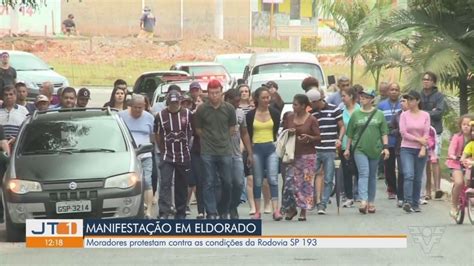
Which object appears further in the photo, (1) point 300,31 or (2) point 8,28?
(2) point 8,28

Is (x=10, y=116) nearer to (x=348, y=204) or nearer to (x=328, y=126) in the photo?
(x=328, y=126)

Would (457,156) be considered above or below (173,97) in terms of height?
below

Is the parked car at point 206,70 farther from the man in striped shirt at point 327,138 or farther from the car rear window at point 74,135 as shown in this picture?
the car rear window at point 74,135

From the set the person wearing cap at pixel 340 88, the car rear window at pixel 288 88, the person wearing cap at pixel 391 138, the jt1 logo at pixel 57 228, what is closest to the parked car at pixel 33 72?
the car rear window at pixel 288 88

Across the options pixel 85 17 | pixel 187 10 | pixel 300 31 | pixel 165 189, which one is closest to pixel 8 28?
pixel 85 17

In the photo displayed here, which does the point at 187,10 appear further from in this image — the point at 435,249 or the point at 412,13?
the point at 435,249

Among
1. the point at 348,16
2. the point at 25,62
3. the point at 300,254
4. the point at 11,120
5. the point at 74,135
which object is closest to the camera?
the point at 300,254

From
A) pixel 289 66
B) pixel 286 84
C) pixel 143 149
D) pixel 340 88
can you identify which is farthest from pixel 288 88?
pixel 143 149

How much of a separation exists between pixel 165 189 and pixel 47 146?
1740 millimetres

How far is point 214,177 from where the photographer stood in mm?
14094

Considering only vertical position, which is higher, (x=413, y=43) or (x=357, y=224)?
(x=413, y=43)

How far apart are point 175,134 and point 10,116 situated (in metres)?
2.53

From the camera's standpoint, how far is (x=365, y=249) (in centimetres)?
1192

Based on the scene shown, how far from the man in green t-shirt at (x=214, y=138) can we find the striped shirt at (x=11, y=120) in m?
2.71
